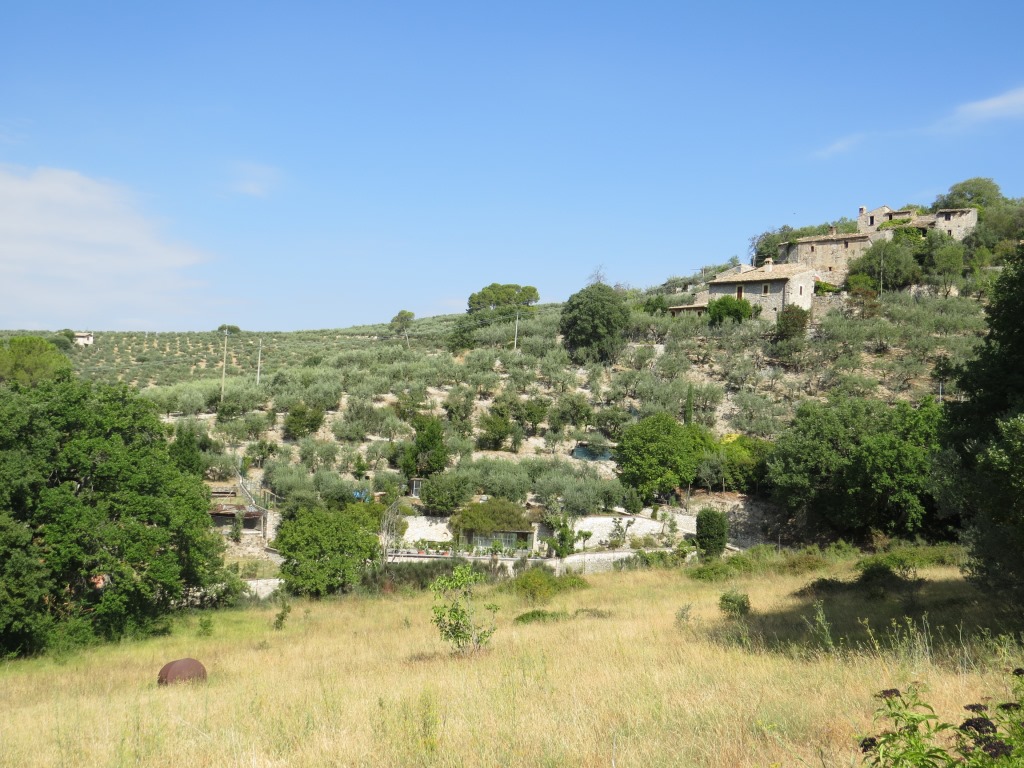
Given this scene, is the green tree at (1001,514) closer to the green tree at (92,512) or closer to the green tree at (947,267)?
the green tree at (92,512)

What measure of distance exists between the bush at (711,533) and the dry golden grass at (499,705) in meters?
16.7

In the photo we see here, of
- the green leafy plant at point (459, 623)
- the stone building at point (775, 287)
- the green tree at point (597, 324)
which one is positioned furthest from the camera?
the stone building at point (775, 287)

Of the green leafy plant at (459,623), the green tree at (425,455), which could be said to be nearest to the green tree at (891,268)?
the green tree at (425,455)

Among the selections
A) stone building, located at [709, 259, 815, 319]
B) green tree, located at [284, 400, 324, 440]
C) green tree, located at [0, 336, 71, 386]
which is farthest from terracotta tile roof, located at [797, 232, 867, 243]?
green tree, located at [0, 336, 71, 386]

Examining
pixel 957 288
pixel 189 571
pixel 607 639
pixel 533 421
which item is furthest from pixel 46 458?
pixel 957 288

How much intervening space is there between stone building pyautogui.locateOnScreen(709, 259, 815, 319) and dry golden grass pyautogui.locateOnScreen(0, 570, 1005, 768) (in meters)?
48.3

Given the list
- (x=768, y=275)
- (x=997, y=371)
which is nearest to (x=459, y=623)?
(x=997, y=371)

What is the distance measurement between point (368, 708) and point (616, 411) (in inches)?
1540

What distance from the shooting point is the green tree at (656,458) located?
3762 cm

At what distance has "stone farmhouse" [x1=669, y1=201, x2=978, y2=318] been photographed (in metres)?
59.6

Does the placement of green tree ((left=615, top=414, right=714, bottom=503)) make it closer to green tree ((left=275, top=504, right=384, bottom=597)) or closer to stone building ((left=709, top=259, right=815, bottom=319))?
green tree ((left=275, top=504, right=384, bottom=597))

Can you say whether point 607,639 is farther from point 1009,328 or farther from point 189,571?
point 189,571

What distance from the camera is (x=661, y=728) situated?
598 centimetres

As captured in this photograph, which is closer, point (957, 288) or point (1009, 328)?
point (1009, 328)
